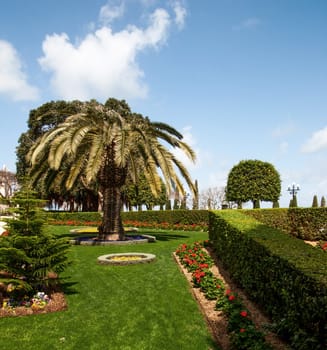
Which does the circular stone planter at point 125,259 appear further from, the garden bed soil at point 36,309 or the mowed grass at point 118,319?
the garden bed soil at point 36,309

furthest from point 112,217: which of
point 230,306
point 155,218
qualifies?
point 155,218

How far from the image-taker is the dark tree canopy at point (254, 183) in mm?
37031

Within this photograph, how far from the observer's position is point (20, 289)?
739 cm

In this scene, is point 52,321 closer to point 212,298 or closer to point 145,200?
point 212,298

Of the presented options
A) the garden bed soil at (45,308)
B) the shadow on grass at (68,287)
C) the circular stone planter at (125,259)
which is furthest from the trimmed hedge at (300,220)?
the garden bed soil at (45,308)

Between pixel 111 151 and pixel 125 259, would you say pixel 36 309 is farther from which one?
pixel 111 151

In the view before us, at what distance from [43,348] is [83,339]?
63 cm

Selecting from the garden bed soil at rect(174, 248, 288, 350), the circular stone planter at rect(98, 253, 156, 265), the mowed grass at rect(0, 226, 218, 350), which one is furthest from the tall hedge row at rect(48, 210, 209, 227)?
the garden bed soil at rect(174, 248, 288, 350)

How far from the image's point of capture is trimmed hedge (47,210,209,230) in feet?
89.1

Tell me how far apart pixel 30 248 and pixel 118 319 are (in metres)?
Answer: 2.41

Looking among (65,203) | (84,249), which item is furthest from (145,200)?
(84,249)

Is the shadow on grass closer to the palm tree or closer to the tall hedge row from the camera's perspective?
the palm tree

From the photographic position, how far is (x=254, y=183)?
121 ft

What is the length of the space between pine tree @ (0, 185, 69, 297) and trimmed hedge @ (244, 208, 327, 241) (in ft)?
40.3
